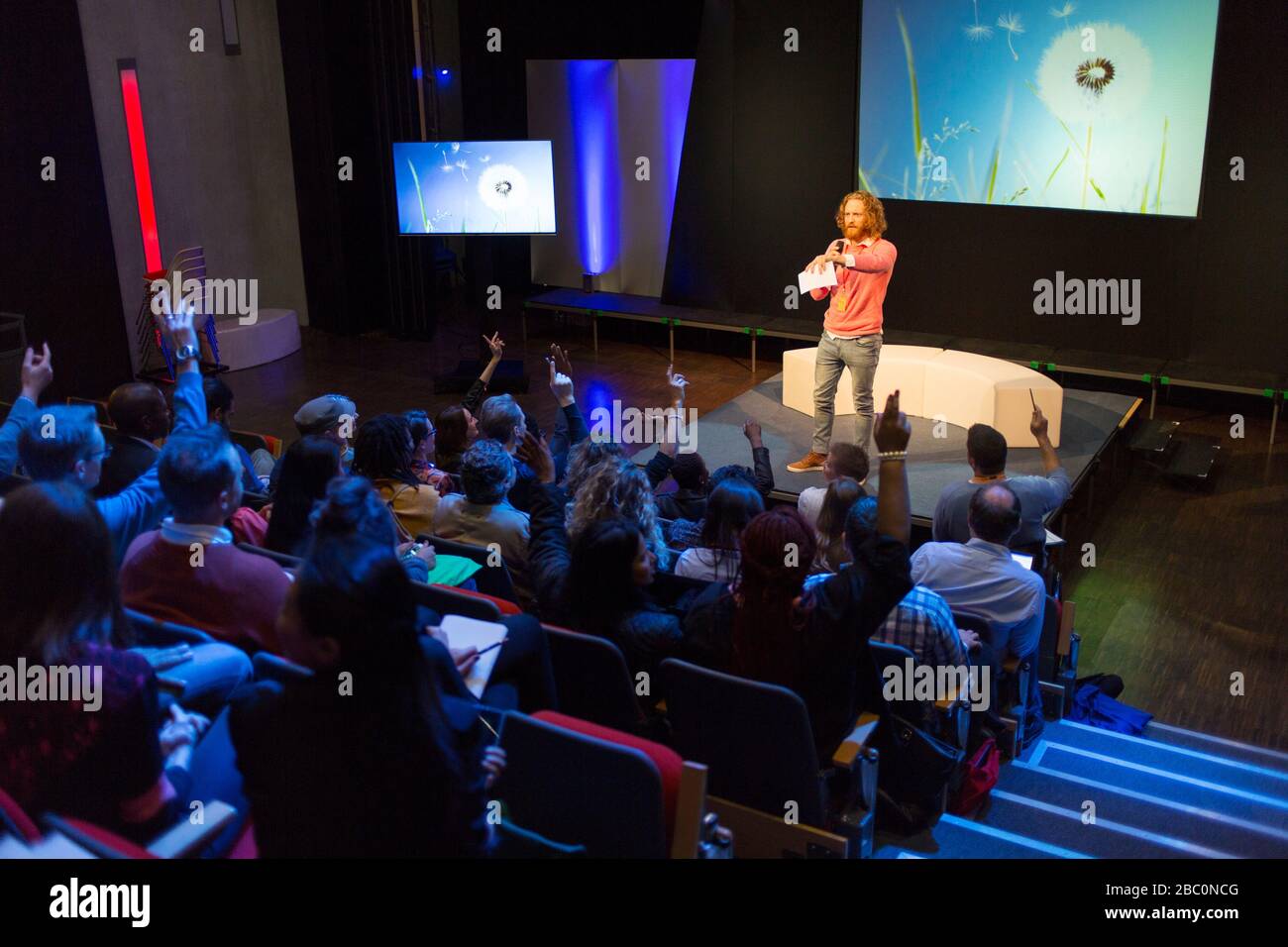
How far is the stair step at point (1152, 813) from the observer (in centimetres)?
332

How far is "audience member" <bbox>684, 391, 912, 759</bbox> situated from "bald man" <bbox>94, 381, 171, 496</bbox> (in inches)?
84.9

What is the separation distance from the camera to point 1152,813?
11.4 ft

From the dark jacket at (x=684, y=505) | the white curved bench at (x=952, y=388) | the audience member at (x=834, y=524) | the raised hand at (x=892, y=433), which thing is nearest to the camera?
the raised hand at (x=892, y=433)

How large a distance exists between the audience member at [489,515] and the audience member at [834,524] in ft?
3.05

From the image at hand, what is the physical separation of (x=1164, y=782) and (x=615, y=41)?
319 inches

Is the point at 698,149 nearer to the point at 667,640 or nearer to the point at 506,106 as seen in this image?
the point at 506,106

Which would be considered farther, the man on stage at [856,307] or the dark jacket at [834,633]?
the man on stage at [856,307]

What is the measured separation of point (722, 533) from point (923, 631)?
0.64 meters

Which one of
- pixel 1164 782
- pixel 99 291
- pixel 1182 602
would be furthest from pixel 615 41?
pixel 1164 782

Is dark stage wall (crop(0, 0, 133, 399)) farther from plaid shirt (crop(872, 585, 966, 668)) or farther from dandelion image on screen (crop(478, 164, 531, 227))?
plaid shirt (crop(872, 585, 966, 668))

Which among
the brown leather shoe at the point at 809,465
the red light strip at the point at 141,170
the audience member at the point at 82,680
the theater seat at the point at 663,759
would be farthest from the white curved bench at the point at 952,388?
the audience member at the point at 82,680

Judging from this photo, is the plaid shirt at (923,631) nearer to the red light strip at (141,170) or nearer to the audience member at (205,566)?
the audience member at (205,566)

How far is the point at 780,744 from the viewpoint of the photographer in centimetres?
268

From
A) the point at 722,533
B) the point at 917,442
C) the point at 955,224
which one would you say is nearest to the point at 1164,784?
the point at 722,533
